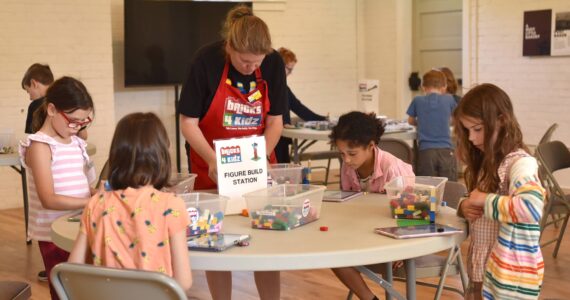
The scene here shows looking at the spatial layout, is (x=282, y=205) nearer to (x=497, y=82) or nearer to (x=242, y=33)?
(x=242, y=33)

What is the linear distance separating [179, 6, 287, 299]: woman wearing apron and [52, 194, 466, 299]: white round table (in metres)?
0.65

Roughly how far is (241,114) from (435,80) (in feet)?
10.6

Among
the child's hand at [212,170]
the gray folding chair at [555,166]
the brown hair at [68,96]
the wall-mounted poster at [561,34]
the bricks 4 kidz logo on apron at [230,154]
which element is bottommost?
the gray folding chair at [555,166]

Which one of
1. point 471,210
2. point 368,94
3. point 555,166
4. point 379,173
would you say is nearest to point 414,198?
point 471,210

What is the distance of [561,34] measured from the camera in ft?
25.5

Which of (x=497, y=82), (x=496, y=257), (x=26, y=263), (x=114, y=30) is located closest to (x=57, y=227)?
(x=496, y=257)

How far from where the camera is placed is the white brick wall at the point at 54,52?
24.5 feet

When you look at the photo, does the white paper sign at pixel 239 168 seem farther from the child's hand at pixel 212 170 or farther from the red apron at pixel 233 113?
the red apron at pixel 233 113

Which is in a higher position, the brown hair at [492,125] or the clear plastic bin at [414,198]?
the brown hair at [492,125]

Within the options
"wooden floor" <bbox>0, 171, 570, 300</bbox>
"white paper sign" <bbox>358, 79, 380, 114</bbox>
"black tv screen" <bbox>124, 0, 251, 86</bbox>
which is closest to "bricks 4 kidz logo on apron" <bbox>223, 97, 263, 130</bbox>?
"wooden floor" <bbox>0, 171, 570, 300</bbox>

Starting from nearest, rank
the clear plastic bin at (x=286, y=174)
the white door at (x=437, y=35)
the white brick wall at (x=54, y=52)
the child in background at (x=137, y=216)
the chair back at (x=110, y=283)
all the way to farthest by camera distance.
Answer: the chair back at (x=110, y=283) → the child in background at (x=137, y=216) → the clear plastic bin at (x=286, y=174) → the white brick wall at (x=54, y=52) → the white door at (x=437, y=35)

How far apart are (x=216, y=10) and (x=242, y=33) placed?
5.71m

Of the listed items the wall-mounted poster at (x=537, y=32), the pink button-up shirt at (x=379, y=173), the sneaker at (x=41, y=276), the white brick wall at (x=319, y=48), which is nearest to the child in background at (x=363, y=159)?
the pink button-up shirt at (x=379, y=173)

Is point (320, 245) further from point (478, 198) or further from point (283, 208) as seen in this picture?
point (478, 198)
